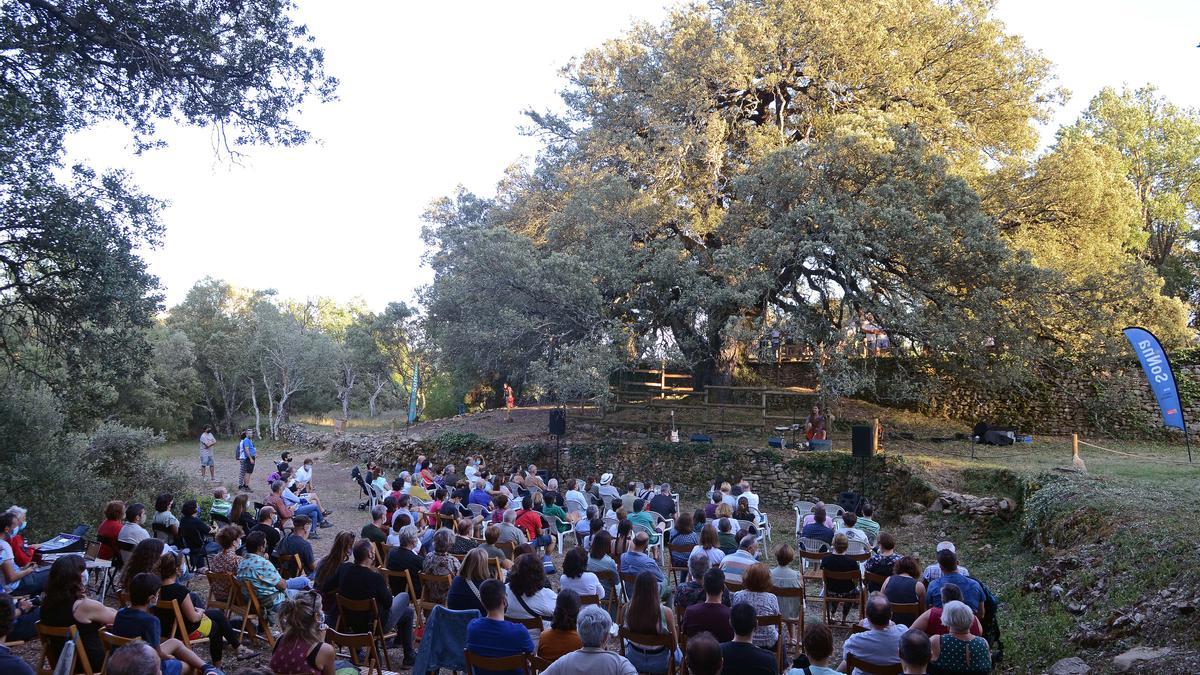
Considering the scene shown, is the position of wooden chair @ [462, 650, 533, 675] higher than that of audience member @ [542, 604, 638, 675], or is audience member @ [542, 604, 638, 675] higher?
audience member @ [542, 604, 638, 675]

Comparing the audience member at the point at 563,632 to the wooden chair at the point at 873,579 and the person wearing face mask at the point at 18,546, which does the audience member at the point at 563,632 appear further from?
the person wearing face mask at the point at 18,546

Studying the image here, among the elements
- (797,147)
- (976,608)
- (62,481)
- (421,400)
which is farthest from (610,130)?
(421,400)

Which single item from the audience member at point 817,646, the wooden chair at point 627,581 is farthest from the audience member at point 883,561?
the audience member at point 817,646

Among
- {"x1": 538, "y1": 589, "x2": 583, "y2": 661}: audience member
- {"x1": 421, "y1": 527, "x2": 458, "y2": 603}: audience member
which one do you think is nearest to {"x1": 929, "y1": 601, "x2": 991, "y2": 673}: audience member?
{"x1": 538, "y1": 589, "x2": 583, "y2": 661}: audience member

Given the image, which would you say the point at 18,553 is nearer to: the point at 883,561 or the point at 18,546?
the point at 18,546

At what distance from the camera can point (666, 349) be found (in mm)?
18734

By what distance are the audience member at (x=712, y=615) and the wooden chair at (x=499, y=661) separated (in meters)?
1.06

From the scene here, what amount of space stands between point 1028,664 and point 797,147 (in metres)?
12.4

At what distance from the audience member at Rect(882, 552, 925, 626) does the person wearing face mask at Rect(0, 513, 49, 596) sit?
6.45 meters

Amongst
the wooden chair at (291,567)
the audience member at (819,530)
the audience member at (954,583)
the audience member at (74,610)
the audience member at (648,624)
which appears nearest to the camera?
the audience member at (74,610)

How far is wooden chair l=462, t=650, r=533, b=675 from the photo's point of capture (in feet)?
13.3

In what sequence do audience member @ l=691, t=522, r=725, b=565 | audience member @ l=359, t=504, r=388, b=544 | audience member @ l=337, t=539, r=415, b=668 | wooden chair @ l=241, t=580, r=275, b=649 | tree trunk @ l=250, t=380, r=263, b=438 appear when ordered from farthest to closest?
tree trunk @ l=250, t=380, r=263, b=438 < audience member @ l=359, t=504, r=388, b=544 < audience member @ l=691, t=522, r=725, b=565 < wooden chair @ l=241, t=580, r=275, b=649 < audience member @ l=337, t=539, r=415, b=668

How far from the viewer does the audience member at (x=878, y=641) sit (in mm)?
4371

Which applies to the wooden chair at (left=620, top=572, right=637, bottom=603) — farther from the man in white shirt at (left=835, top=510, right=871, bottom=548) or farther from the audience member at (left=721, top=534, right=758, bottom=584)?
the man in white shirt at (left=835, top=510, right=871, bottom=548)
